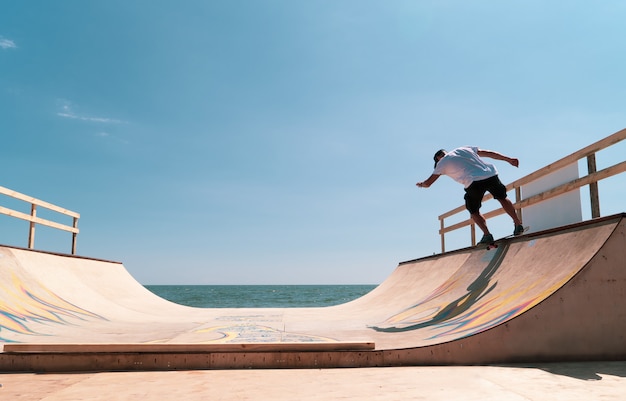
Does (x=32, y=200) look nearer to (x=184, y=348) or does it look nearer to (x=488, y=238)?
(x=184, y=348)

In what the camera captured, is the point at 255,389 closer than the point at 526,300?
Yes

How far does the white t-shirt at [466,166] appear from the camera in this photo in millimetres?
6770

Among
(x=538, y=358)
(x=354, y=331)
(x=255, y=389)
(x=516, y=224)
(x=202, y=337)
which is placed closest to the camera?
(x=255, y=389)

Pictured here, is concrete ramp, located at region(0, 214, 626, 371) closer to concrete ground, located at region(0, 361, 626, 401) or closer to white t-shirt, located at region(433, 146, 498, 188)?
concrete ground, located at region(0, 361, 626, 401)

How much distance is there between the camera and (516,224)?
22.6ft

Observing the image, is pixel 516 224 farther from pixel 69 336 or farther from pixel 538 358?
pixel 69 336

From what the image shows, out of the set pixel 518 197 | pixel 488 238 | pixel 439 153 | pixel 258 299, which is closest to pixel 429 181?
pixel 439 153

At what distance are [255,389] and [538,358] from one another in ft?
9.16

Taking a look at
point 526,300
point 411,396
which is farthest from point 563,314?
point 411,396

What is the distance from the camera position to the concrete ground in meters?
3.24

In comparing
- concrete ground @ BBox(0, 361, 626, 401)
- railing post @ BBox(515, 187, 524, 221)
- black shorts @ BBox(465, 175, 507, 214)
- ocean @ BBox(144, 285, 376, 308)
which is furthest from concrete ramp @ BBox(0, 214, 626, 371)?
ocean @ BBox(144, 285, 376, 308)

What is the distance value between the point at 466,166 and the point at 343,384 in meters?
4.27

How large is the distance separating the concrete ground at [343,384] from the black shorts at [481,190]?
3.01 metres

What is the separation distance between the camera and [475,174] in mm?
6762
